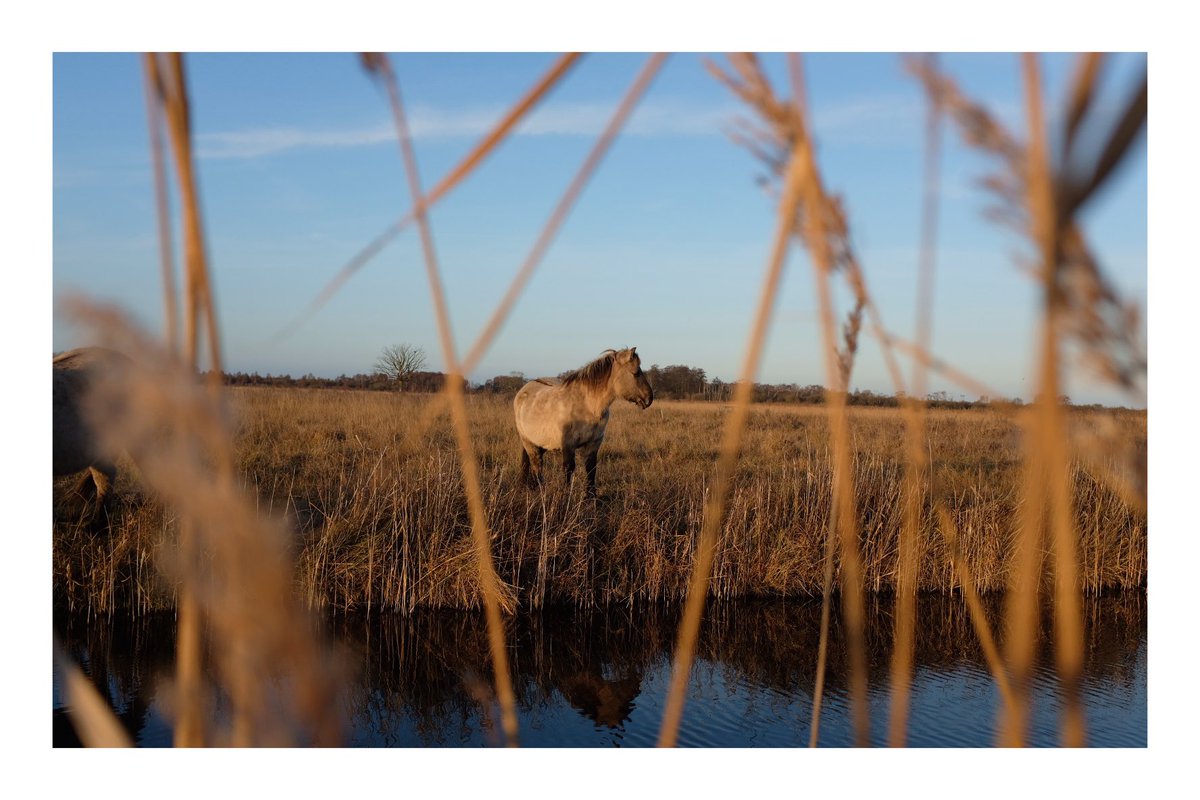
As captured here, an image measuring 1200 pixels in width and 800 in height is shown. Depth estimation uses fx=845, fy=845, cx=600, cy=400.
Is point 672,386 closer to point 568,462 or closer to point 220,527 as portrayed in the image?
point 568,462

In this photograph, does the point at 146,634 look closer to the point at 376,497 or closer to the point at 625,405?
the point at 376,497

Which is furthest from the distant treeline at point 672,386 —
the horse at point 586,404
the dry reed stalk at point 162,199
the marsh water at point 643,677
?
the dry reed stalk at point 162,199

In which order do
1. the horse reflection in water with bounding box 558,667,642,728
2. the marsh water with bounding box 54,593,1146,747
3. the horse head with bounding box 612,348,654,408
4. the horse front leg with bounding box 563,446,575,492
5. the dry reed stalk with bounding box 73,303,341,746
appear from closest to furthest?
the dry reed stalk with bounding box 73,303,341,746, the marsh water with bounding box 54,593,1146,747, the horse reflection in water with bounding box 558,667,642,728, the horse head with bounding box 612,348,654,408, the horse front leg with bounding box 563,446,575,492

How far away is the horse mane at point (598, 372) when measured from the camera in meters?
7.97

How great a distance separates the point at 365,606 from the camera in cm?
554

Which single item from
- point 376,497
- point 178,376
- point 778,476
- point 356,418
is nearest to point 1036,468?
point 178,376

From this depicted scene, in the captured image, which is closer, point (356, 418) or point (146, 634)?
point (146, 634)

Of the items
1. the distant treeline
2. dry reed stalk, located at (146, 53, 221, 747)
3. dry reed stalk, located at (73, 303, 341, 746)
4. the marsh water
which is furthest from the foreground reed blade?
the distant treeline

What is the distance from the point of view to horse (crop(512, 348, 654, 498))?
7773mm

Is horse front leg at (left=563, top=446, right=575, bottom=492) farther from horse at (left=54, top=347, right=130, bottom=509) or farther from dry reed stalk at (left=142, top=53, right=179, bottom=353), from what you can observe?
dry reed stalk at (left=142, top=53, right=179, bottom=353)

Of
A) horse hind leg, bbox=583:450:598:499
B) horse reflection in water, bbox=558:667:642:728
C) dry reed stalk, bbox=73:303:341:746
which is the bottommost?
horse reflection in water, bbox=558:667:642:728

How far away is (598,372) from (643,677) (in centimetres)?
376

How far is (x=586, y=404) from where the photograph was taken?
26.3 feet

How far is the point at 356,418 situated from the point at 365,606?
7.75 m
